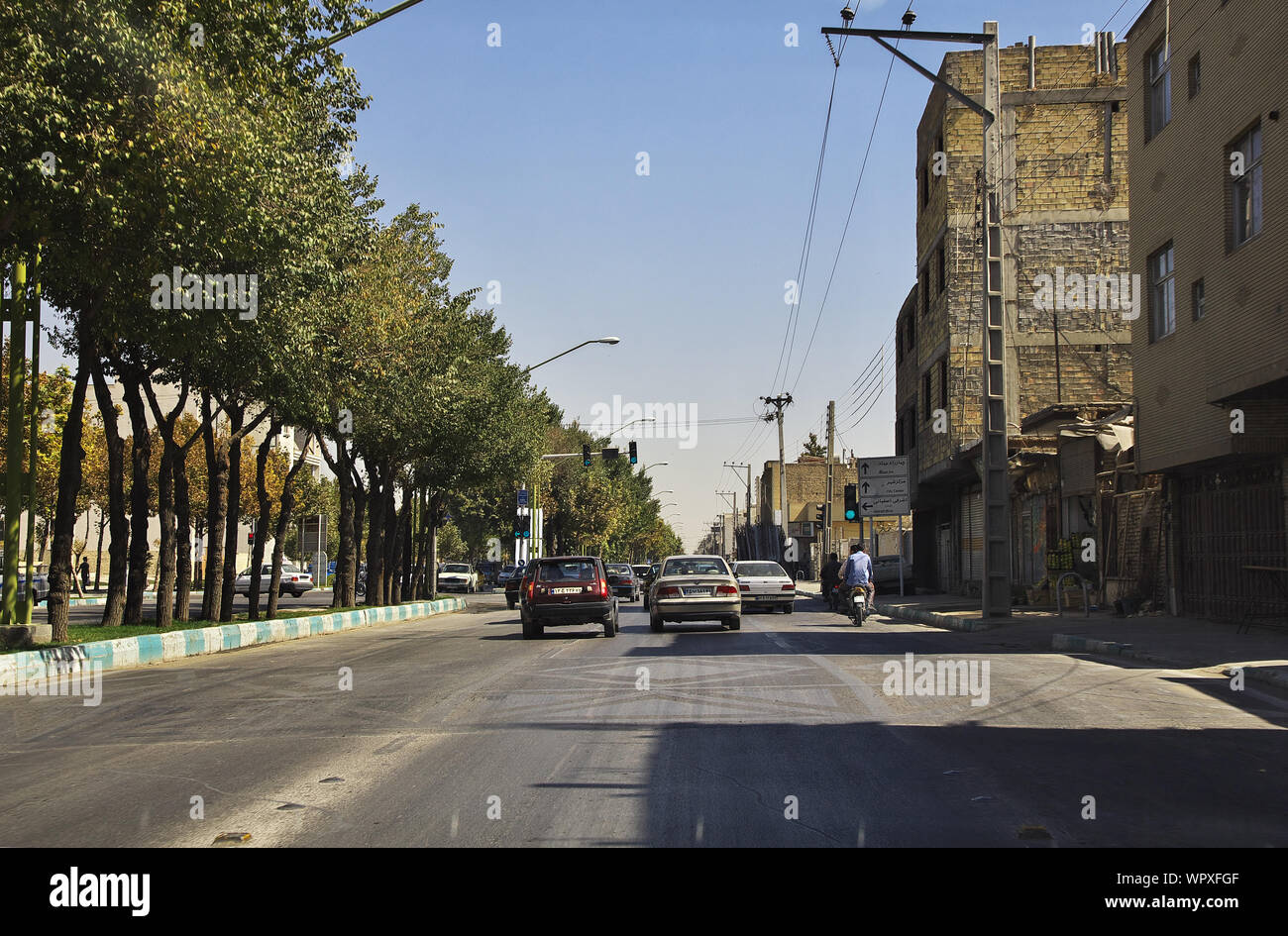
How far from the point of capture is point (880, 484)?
1474 inches

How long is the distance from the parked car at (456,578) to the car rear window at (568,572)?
4205 cm

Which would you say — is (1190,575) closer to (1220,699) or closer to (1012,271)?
(1220,699)

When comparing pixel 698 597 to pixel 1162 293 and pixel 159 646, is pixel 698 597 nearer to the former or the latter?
pixel 159 646

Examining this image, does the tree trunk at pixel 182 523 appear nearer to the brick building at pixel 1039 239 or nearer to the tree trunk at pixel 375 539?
the tree trunk at pixel 375 539

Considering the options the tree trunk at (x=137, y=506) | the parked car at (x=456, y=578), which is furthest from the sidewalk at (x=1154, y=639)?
the parked car at (x=456, y=578)

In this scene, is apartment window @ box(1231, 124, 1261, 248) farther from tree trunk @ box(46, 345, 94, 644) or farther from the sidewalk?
tree trunk @ box(46, 345, 94, 644)

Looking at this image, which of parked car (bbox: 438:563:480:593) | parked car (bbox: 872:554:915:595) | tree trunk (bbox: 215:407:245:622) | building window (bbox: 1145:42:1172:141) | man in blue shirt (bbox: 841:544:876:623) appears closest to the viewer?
building window (bbox: 1145:42:1172:141)

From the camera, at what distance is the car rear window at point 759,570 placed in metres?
33.7

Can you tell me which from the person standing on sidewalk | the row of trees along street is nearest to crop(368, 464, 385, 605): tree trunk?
the row of trees along street

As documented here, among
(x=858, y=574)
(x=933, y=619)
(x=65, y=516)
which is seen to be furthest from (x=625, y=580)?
(x=65, y=516)

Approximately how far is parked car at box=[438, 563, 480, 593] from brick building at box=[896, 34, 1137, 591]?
109 feet

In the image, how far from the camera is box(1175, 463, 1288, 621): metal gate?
19188 mm
